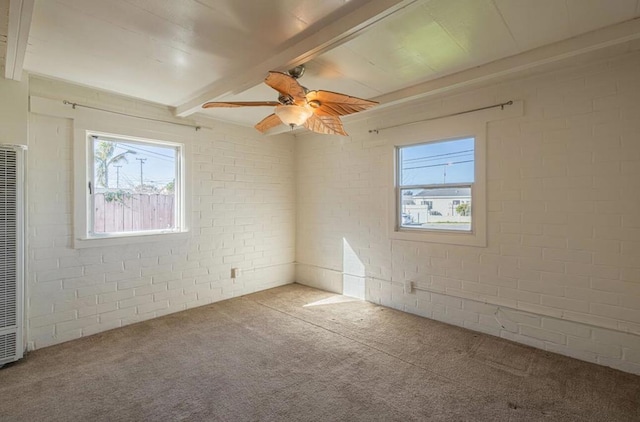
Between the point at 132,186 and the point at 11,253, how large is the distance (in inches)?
48.6

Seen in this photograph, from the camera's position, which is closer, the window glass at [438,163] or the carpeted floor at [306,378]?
the carpeted floor at [306,378]

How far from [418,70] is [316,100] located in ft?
3.53

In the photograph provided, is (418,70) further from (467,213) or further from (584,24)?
(467,213)

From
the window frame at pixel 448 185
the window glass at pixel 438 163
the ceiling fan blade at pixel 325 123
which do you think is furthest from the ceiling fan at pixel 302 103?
the window glass at pixel 438 163

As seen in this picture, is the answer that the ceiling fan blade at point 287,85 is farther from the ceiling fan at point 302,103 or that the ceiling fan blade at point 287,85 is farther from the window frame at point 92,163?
the window frame at point 92,163

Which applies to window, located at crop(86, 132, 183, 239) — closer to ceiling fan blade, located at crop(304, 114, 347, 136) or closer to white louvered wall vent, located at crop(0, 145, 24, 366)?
white louvered wall vent, located at crop(0, 145, 24, 366)

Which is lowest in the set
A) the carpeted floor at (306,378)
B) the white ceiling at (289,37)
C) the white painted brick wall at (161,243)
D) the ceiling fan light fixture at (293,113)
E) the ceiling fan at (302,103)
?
the carpeted floor at (306,378)

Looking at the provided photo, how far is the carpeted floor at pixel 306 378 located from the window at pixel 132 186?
1.14 meters

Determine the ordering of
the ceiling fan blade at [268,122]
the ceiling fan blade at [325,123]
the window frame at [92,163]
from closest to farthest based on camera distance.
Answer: the ceiling fan blade at [325,123]
the ceiling fan blade at [268,122]
the window frame at [92,163]

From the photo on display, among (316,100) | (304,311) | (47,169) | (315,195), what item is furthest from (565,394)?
(47,169)

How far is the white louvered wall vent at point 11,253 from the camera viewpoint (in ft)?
8.28

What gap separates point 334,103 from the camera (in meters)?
2.41

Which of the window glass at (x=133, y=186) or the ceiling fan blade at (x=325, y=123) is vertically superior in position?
the ceiling fan blade at (x=325, y=123)

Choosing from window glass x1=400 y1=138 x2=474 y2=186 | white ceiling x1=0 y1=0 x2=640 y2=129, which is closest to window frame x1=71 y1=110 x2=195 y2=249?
white ceiling x1=0 y1=0 x2=640 y2=129
